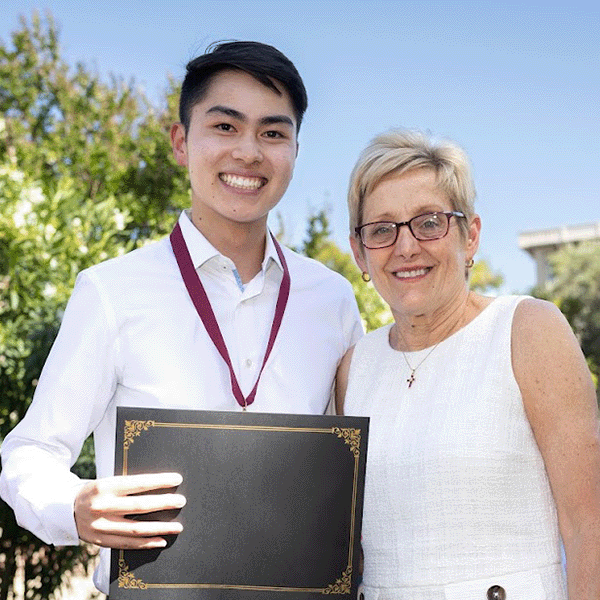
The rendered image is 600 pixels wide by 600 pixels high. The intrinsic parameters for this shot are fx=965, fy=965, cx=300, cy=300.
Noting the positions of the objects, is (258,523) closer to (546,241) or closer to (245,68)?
(245,68)

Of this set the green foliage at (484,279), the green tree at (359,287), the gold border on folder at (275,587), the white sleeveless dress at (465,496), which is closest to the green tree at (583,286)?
the green foliage at (484,279)

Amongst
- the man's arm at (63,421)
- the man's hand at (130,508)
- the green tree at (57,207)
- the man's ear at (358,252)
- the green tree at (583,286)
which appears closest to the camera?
the man's hand at (130,508)

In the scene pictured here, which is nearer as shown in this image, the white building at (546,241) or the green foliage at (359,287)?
the green foliage at (359,287)

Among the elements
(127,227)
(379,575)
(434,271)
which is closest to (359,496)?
(379,575)

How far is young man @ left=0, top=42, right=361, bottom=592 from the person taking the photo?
2.96 metres

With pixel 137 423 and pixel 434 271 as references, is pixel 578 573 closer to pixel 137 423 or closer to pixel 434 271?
pixel 434 271

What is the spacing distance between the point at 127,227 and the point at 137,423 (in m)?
5.86

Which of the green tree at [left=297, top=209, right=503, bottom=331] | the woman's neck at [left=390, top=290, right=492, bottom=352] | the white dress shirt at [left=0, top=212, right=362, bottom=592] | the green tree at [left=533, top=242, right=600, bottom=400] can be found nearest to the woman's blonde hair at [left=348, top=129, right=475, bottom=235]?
the woman's neck at [left=390, top=290, right=492, bottom=352]

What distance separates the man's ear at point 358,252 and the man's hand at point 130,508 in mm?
1043

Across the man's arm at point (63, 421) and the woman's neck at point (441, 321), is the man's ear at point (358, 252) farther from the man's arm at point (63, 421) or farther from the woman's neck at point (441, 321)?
the man's arm at point (63, 421)

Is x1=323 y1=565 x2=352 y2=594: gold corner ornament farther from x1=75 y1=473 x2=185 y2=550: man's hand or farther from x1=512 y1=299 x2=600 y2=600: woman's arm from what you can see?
x1=512 y1=299 x2=600 y2=600: woman's arm

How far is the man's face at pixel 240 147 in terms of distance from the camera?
3.17 metres

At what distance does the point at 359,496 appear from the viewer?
2.55m

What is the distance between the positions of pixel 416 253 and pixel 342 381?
1.95 ft
